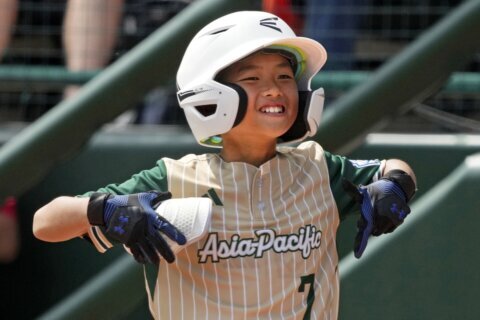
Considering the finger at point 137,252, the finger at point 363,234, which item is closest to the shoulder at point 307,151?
the finger at point 363,234

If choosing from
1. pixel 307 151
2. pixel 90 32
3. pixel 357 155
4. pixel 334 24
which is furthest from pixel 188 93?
pixel 90 32

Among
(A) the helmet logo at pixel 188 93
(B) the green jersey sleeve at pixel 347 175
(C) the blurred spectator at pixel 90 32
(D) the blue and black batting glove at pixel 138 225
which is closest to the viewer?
(D) the blue and black batting glove at pixel 138 225

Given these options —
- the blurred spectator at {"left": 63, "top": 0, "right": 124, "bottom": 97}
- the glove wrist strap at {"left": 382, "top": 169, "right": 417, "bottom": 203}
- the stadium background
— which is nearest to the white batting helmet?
the glove wrist strap at {"left": 382, "top": 169, "right": 417, "bottom": 203}

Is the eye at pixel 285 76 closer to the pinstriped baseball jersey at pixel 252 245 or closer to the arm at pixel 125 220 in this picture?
the pinstriped baseball jersey at pixel 252 245

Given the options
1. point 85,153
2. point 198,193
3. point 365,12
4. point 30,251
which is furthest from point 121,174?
point 198,193

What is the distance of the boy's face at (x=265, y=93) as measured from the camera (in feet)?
9.32

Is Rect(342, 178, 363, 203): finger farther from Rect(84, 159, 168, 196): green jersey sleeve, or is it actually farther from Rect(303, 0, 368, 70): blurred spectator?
Rect(303, 0, 368, 70): blurred spectator

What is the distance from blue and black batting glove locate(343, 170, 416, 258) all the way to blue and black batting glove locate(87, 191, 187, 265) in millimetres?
438

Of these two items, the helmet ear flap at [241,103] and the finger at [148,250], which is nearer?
the finger at [148,250]

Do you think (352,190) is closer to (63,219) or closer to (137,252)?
(137,252)

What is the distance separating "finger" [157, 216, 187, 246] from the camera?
8.77 ft

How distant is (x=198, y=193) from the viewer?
2.89 metres

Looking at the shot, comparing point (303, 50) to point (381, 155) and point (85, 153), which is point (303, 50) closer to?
point (381, 155)

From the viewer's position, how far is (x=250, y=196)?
2889mm
